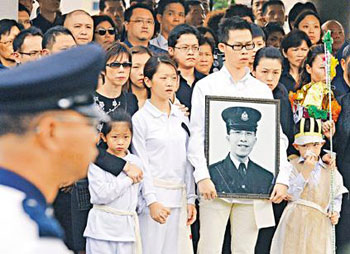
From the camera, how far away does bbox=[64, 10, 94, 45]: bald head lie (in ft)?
22.3

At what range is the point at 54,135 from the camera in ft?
6.99

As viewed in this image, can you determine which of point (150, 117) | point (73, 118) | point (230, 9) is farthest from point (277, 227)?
point (73, 118)

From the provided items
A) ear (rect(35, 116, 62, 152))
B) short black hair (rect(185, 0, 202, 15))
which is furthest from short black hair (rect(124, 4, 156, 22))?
ear (rect(35, 116, 62, 152))

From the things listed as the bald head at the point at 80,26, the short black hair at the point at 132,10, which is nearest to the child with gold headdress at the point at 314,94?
the short black hair at the point at 132,10

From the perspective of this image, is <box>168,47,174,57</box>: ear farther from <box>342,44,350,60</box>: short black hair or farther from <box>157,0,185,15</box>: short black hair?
<box>342,44,350,60</box>: short black hair

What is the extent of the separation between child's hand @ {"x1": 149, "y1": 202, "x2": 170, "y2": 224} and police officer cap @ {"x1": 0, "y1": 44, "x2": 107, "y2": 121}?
369 cm

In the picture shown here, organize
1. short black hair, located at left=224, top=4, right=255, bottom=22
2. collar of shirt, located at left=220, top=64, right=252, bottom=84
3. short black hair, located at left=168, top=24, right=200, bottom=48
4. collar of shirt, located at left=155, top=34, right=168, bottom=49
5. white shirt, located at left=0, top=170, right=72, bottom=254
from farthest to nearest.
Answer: short black hair, located at left=224, top=4, right=255, bottom=22 < collar of shirt, located at left=155, top=34, right=168, bottom=49 < short black hair, located at left=168, top=24, right=200, bottom=48 < collar of shirt, located at left=220, top=64, right=252, bottom=84 < white shirt, located at left=0, top=170, right=72, bottom=254

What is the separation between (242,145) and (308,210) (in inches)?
31.9

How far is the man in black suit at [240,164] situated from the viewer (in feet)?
20.0

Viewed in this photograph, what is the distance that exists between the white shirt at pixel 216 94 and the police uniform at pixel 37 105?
3.72 meters

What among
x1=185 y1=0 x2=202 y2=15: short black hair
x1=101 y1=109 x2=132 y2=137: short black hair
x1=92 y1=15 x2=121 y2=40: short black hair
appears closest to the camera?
x1=101 y1=109 x2=132 y2=137: short black hair

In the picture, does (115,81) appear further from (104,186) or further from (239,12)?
(239,12)

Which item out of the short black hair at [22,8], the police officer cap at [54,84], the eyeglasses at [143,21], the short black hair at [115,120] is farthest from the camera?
the short black hair at [22,8]

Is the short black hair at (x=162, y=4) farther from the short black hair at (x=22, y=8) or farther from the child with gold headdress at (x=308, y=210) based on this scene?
the child with gold headdress at (x=308, y=210)
